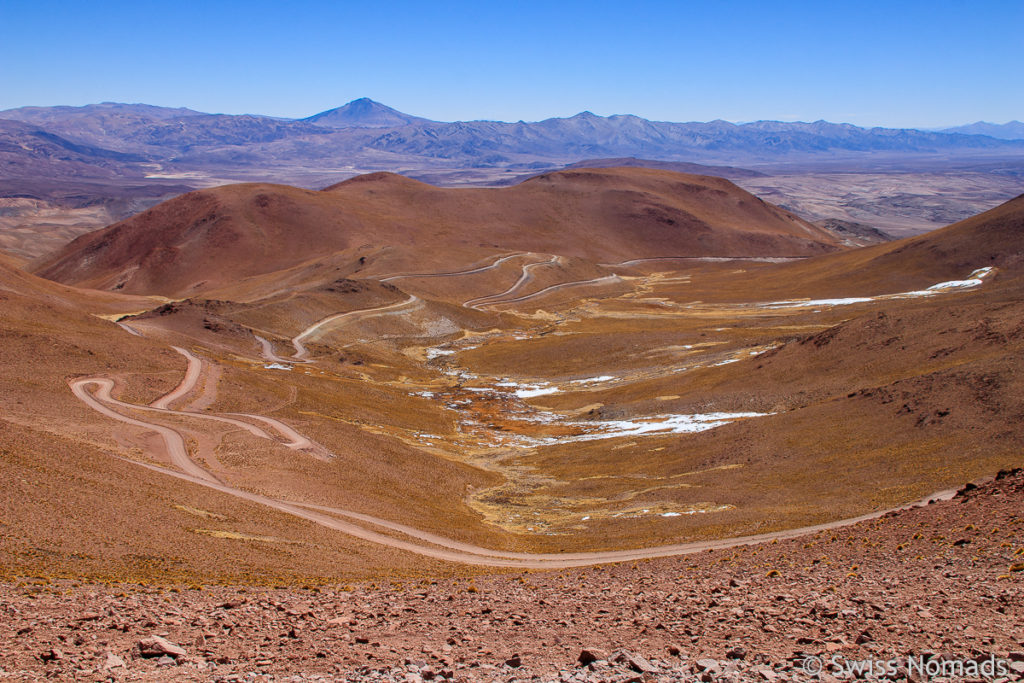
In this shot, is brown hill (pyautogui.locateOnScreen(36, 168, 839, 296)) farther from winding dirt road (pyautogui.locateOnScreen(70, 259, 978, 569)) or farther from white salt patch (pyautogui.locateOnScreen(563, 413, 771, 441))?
winding dirt road (pyautogui.locateOnScreen(70, 259, 978, 569))

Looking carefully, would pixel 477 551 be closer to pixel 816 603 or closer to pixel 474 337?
pixel 816 603

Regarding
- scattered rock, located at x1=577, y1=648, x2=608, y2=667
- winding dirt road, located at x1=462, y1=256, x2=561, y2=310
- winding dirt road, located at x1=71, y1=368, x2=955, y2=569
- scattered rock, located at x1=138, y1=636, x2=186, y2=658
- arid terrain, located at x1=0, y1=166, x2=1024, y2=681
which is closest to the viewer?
scattered rock, located at x1=577, y1=648, x2=608, y2=667

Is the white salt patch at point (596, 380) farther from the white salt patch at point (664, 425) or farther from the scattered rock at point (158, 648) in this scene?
the scattered rock at point (158, 648)

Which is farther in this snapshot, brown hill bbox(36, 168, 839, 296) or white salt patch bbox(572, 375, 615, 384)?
brown hill bbox(36, 168, 839, 296)

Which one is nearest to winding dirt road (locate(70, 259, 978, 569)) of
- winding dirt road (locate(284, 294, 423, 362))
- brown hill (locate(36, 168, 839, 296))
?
winding dirt road (locate(284, 294, 423, 362))

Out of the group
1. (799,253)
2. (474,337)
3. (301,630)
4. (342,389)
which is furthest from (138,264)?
(301,630)

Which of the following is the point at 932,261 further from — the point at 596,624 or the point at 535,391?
the point at 596,624
